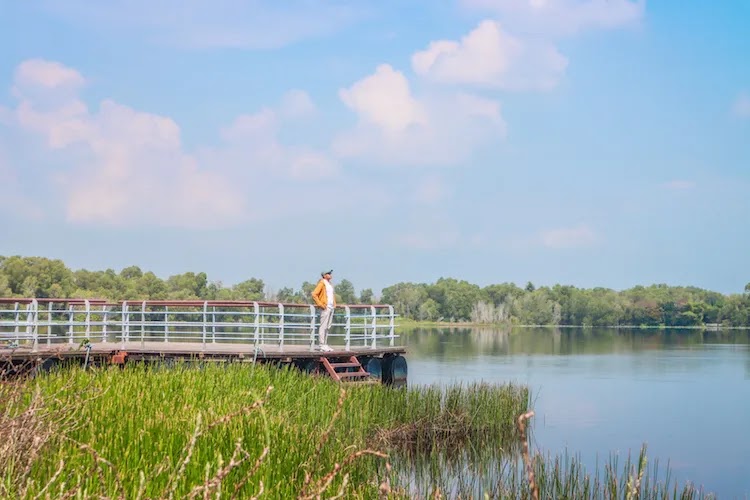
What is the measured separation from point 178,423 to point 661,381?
38.2 meters

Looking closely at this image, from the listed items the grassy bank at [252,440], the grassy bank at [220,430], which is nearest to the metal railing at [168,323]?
the grassy bank at [220,430]

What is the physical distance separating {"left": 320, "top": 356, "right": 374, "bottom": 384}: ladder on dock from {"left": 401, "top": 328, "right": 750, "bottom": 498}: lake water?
4.65 m

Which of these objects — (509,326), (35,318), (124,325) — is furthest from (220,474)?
(509,326)

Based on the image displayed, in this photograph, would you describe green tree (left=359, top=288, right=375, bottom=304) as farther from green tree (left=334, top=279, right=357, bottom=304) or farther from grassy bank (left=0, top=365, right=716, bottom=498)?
grassy bank (left=0, top=365, right=716, bottom=498)

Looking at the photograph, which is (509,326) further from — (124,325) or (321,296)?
(321,296)

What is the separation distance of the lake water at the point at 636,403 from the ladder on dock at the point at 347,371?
15.3ft

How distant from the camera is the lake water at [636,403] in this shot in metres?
22.8

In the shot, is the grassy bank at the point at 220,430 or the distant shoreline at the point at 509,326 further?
the distant shoreline at the point at 509,326

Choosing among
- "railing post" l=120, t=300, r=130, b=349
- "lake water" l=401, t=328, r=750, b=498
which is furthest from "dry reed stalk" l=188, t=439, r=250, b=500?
"railing post" l=120, t=300, r=130, b=349

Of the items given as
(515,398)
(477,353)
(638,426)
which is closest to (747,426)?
(638,426)

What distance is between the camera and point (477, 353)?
64.2 m

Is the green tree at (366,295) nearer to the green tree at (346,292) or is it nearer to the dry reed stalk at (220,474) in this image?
the green tree at (346,292)

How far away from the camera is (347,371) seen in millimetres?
22391

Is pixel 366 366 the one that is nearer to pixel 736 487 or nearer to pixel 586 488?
pixel 736 487
